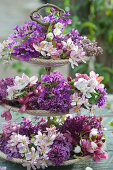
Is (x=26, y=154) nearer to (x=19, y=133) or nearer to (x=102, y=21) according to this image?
Result: (x=19, y=133)

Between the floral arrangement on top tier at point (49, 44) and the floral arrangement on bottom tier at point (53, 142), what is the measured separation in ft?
1.28

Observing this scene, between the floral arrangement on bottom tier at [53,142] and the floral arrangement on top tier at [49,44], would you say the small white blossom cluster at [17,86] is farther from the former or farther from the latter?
the floral arrangement on bottom tier at [53,142]

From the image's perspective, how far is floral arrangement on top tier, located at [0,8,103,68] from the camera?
1.74m

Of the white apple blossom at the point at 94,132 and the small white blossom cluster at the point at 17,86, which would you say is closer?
the small white blossom cluster at the point at 17,86

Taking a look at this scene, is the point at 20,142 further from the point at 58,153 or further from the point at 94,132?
the point at 94,132

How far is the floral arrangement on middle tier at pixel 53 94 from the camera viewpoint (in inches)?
69.2

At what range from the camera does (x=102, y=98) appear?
72.3 inches

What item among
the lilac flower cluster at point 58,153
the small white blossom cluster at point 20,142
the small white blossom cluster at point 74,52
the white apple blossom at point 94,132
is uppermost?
the small white blossom cluster at point 74,52

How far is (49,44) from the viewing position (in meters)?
1.73

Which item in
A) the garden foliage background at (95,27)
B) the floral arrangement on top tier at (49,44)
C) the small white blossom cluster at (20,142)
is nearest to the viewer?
the floral arrangement on top tier at (49,44)

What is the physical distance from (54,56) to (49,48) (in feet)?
0.16

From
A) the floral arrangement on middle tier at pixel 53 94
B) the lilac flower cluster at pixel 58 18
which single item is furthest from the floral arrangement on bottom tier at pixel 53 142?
the lilac flower cluster at pixel 58 18

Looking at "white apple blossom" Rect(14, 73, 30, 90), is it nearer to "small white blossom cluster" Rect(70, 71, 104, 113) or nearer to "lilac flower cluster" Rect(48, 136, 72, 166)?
"small white blossom cluster" Rect(70, 71, 104, 113)

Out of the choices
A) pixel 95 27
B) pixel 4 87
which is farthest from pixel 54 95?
pixel 95 27
